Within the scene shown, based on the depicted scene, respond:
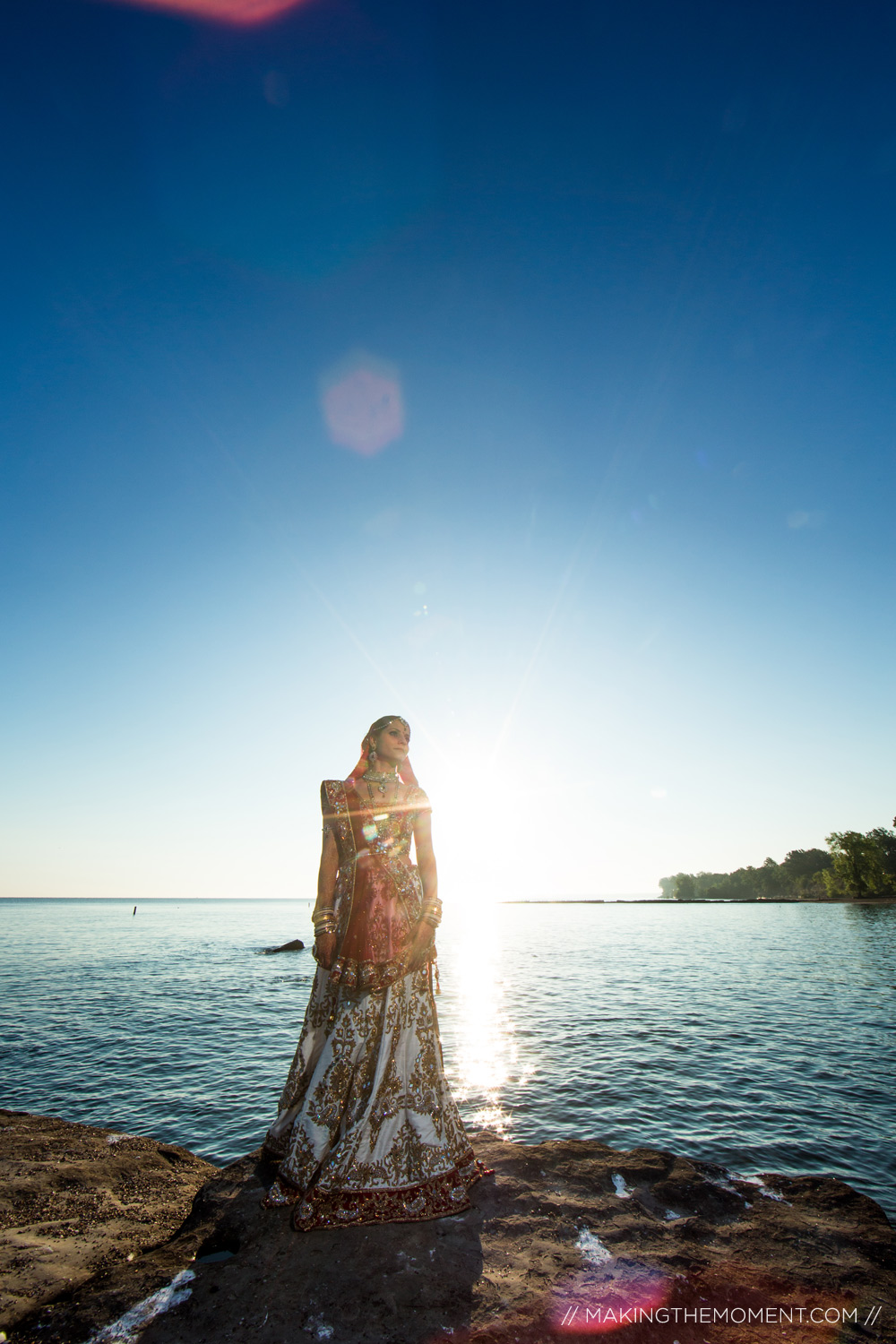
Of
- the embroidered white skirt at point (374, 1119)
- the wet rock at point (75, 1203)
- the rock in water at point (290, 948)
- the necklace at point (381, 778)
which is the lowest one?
the rock in water at point (290, 948)

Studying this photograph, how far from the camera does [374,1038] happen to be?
5.18 metres

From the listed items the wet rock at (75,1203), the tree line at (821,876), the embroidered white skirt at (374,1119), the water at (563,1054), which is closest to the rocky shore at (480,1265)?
the wet rock at (75,1203)

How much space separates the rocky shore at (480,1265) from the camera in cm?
357

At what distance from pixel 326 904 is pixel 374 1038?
1247 millimetres

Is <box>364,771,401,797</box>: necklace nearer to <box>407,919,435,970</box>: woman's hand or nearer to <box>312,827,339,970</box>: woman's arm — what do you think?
<box>312,827,339,970</box>: woman's arm

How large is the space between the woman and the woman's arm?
11 millimetres

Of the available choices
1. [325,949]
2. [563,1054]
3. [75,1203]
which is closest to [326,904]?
[325,949]

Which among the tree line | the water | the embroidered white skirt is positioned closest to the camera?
the embroidered white skirt

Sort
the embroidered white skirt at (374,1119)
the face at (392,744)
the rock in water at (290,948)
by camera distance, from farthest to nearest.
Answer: the rock in water at (290,948), the face at (392,744), the embroidered white skirt at (374,1119)

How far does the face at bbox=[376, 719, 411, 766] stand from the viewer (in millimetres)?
5883

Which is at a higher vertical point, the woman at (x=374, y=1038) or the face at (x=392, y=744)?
the face at (x=392, y=744)

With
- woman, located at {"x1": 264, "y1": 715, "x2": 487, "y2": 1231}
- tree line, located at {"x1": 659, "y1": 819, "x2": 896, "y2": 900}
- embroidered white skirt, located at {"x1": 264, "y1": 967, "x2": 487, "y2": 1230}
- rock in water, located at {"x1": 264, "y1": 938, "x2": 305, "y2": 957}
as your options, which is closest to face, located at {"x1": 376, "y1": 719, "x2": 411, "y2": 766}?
woman, located at {"x1": 264, "y1": 715, "x2": 487, "y2": 1231}

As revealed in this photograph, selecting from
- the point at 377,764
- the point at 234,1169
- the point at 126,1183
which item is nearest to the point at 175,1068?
the point at 126,1183

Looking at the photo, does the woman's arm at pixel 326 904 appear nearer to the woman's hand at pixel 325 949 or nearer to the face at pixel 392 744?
the woman's hand at pixel 325 949
